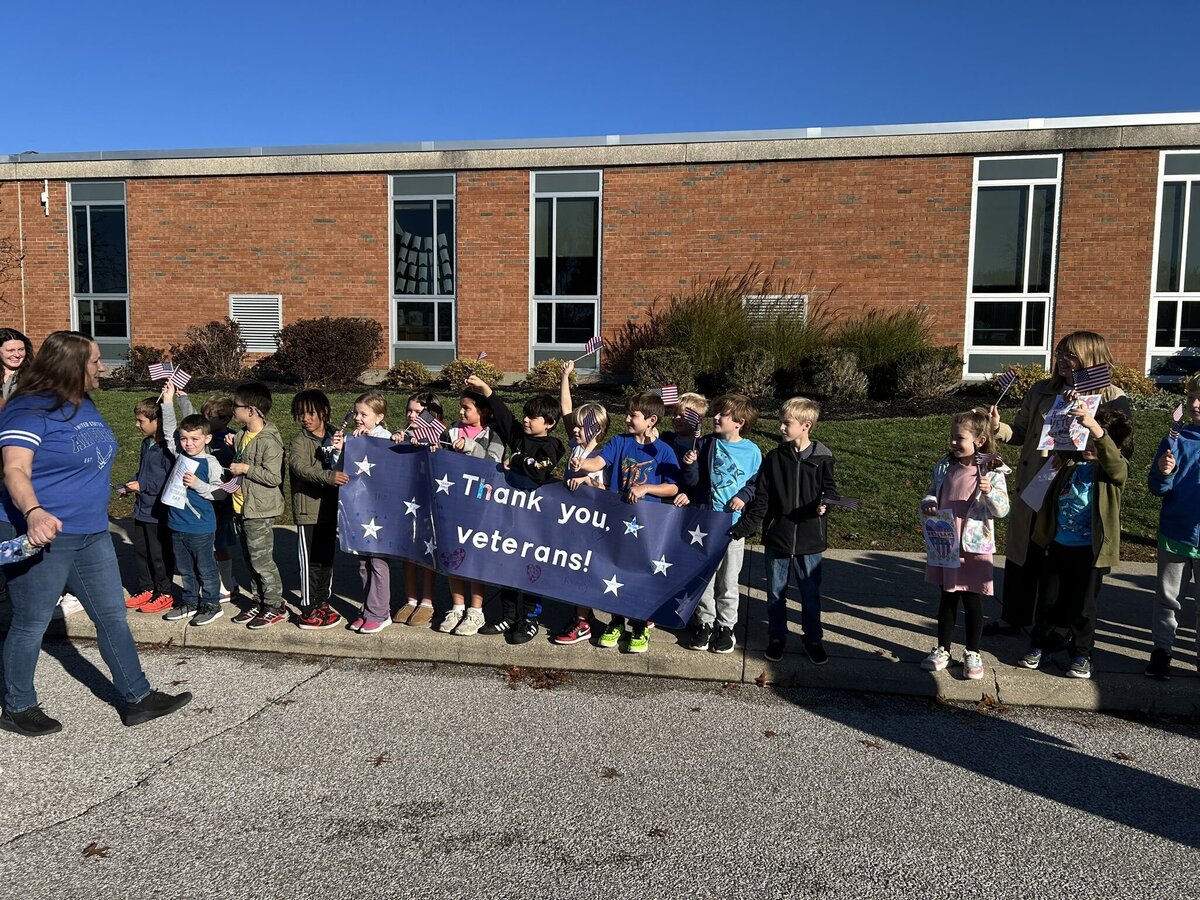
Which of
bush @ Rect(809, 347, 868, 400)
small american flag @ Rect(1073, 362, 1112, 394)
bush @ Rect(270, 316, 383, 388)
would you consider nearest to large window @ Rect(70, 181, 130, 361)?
bush @ Rect(270, 316, 383, 388)

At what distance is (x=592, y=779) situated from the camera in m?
4.17

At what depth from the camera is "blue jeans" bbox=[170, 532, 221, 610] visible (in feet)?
20.4

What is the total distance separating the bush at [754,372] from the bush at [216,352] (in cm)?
1103

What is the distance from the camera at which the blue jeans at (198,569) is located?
6207 mm

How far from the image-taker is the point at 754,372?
16047 millimetres

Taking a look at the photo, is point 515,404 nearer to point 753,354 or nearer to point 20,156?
point 753,354

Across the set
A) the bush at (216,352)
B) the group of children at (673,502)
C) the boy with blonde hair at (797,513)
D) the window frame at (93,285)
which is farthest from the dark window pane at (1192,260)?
the window frame at (93,285)

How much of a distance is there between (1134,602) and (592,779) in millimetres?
5005

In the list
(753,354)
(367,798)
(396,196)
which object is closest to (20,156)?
(396,196)

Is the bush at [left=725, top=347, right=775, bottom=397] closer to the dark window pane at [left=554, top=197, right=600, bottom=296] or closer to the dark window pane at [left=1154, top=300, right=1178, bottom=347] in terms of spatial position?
the dark window pane at [left=554, top=197, right=600, bottom=296]

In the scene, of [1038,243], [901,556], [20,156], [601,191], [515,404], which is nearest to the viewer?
[901,556]

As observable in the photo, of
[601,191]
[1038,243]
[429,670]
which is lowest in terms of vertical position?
[429,670]

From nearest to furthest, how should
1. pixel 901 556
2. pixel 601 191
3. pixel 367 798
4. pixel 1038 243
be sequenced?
1. pixel 367 798
2. pixel 901 556
3. pixel 1038 243
4. pixel 601 191

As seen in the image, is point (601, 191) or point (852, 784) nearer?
point (852, 784)
